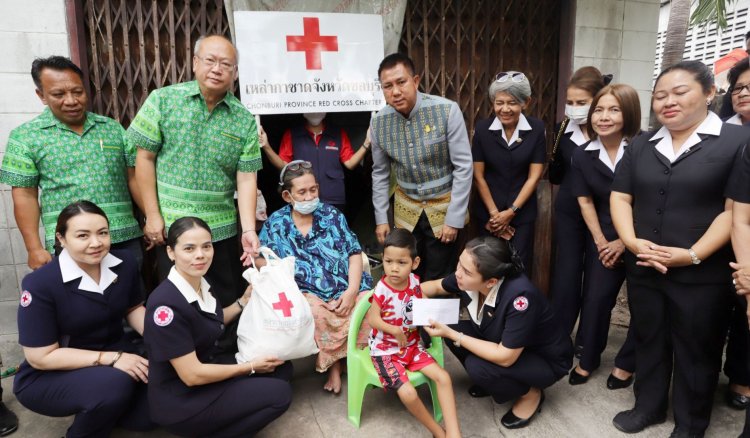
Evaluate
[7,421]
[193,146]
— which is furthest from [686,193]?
[7,421]

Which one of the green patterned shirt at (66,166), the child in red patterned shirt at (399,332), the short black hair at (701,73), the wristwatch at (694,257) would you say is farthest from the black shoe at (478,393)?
the green patterned shirt at (66,166)

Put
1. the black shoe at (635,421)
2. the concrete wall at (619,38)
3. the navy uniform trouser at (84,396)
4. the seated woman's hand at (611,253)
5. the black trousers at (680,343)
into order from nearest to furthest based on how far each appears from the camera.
Result: the navy uniform trouser at (84,396), the black trousers at (680,343), the black shoe at (635,421), the seated woman's hand at (611,253), the concrete wall at (619,38)

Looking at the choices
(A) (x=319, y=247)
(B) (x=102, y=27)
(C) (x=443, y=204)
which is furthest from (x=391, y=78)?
(B) (x=102, y=27)

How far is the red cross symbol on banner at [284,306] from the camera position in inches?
83.8

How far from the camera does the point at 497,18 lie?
3.71 metres

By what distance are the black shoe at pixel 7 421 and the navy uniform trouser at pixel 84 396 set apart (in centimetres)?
47

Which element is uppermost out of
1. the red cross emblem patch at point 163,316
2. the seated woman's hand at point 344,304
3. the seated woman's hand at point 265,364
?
the red cross emblem patch at point 163,316

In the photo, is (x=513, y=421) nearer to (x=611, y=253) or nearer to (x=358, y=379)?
(x=358, y=379)

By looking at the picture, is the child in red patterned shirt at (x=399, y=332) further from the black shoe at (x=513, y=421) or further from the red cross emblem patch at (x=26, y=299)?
the red cross emblem patch at (x=26, y=299)

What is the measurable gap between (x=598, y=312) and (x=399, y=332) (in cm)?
120

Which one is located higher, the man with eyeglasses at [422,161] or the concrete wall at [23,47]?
the concrete wall at [23,47]

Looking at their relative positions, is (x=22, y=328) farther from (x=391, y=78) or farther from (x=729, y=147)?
(x=729, y=147)

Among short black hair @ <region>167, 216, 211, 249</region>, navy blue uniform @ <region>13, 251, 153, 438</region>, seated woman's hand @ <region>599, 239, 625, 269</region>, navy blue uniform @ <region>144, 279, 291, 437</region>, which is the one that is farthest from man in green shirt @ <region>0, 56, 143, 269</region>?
seated woman's hand @ <region>599, 239, 625, 269</region>

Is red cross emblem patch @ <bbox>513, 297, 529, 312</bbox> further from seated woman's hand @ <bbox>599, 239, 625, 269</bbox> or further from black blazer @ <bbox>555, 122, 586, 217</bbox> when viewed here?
black blazer @ <bbox>555, 122, 586, 217</bbox>
